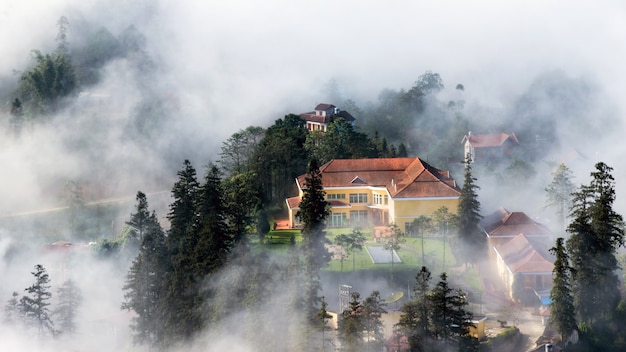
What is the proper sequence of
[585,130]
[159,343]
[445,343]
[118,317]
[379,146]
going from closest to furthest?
1. [445,343]
2. [159,343]
3. [118,317]
4. [379,146]
5. [585,130]

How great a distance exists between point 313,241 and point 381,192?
11166mm

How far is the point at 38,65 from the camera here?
7656 cm

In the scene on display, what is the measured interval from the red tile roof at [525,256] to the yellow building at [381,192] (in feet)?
13.7

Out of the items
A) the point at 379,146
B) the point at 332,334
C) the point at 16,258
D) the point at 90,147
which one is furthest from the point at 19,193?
the point at 332,334

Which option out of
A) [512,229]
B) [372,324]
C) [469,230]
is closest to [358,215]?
[469,230]

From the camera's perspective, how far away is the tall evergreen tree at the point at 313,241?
36438 millimetres

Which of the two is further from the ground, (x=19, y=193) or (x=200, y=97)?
(x=200, y=97)

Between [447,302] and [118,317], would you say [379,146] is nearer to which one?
[118,317]

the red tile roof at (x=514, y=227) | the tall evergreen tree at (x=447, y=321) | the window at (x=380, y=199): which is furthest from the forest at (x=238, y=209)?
the window at (x=380, y=199)

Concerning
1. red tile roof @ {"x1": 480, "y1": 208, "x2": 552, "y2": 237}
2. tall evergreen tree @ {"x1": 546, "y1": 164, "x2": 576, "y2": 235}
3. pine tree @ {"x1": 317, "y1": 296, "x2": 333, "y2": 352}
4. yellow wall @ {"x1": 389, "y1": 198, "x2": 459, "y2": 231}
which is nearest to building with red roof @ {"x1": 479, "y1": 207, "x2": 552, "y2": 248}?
red tile roof @ {"x1": 480, "y1": 208, "x2": 552, "y2": 237}

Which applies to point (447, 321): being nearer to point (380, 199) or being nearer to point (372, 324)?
point (372, 324)

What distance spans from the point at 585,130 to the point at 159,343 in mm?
44779

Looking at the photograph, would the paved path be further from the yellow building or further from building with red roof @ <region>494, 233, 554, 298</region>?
the yellow building

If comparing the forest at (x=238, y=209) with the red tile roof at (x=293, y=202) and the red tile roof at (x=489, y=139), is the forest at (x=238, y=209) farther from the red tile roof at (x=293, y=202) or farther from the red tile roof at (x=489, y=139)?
the red tile roof at (x=293, y=202)
